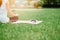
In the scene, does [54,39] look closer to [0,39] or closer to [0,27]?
[0,39]

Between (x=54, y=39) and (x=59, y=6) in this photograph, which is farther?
(x=59, y=6)

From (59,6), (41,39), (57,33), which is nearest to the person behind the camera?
(41,39)

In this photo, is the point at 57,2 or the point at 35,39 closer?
the point at 35,39

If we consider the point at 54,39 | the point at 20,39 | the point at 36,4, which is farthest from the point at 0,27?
the point at 36,4

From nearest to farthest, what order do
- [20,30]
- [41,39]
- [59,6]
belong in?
[41,39] → [20,30] → [59,6]

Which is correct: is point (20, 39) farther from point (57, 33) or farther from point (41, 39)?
point (57, 33)

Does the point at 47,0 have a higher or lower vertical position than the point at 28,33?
lower

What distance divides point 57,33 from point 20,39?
0.43 meters

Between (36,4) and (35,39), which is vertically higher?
(35,39)

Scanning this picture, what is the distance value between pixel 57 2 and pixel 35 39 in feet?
12.2

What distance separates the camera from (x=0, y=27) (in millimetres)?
2570

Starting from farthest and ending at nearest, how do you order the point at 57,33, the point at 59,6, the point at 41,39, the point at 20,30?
the point at 59,6 < the point at 20,30 < the point at 57,33 < the point at 41,39

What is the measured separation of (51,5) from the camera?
18.2 feet

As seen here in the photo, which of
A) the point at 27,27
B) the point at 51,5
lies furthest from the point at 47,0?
the point at 27,27
